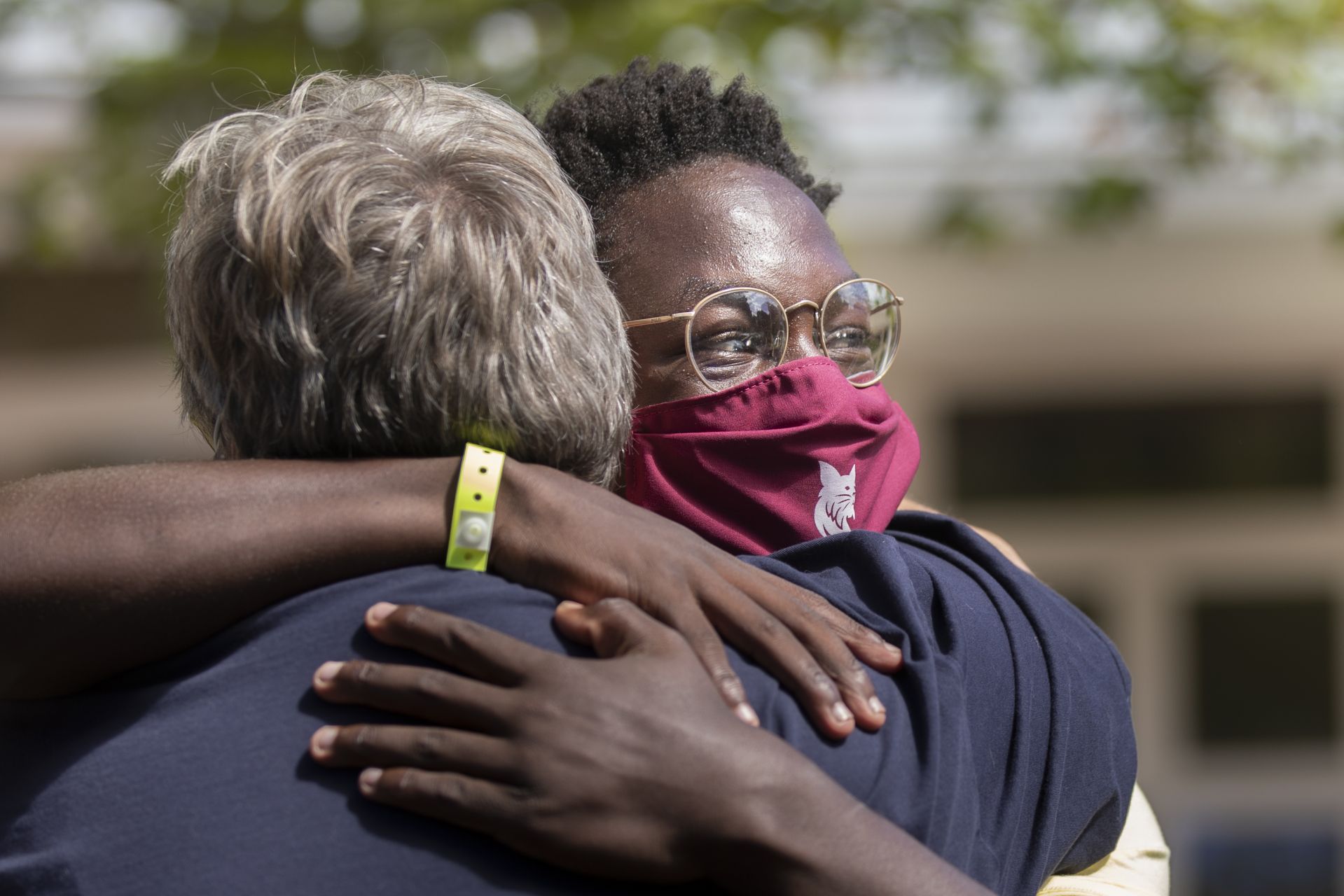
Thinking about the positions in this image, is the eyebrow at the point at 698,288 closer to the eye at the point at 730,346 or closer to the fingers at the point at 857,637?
the eye at the point at 730,346

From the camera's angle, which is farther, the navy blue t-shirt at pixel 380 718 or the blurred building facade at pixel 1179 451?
the blurred building facade at pixel 1179 451

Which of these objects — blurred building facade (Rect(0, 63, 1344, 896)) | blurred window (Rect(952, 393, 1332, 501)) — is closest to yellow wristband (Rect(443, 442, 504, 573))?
blurred building facade (Rect(0, 63, 1344, 896))

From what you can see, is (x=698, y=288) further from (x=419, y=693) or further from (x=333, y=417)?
(x=419, y=693)

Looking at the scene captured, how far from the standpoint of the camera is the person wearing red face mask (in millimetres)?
1891

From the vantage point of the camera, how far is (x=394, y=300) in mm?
1492

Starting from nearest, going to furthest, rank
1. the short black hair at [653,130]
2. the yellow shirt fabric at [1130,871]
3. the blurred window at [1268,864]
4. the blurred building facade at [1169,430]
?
the yellow shirt fabric at [1130,871] → the short black hair at [653,130] → the blurred building facade at [1169,430] → the blurred window at [1268,864]

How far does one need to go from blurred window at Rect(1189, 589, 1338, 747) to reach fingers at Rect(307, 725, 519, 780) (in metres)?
8.12

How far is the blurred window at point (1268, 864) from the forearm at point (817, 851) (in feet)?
26.3

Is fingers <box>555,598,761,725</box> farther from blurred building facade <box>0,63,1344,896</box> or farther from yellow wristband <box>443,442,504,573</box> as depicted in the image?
blurred building facade <box>0,63,1344,896</box>

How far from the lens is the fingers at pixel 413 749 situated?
1355 millimetres

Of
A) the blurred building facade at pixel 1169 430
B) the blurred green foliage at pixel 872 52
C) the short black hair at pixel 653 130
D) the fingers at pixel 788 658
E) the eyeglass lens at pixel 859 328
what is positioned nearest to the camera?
the fingers at pixel 788 658

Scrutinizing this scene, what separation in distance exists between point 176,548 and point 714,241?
893mm

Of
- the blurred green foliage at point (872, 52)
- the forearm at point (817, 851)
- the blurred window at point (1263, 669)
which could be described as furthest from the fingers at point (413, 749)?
the blurred window at point (1263, 669)

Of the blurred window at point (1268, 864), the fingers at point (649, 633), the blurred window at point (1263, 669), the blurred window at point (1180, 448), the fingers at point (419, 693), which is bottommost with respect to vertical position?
Answer: the blurred window at point (1268, 864)
